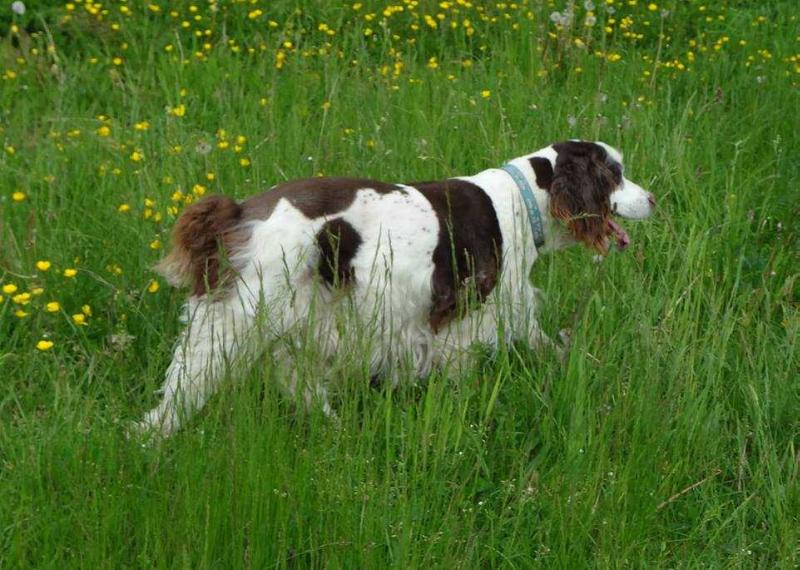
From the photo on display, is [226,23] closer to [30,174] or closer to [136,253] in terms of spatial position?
[30,174]

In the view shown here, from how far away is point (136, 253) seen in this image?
190 inches

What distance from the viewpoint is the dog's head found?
4750 millimetres

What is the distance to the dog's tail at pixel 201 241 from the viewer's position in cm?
417

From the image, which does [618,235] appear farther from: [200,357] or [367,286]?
[200,357]

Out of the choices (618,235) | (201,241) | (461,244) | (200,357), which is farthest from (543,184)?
(200,357)

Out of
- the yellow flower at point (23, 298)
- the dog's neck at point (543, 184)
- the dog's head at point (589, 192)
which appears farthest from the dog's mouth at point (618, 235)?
the yellow flower at point (23, 298)

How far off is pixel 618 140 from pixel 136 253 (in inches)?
93.8

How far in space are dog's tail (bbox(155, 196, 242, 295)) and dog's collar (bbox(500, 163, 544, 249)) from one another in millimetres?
1071

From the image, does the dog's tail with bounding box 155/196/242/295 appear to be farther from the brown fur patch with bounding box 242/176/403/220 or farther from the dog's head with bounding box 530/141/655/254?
the dog's head with bounding box 530/141/655/254

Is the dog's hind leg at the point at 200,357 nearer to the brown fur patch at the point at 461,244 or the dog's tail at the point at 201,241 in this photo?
the dog's tail at the point at 201,241

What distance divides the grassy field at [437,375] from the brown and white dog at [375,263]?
0.17 metres

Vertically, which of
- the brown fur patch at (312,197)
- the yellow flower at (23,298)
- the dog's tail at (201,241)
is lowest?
the yellow flower at (23,298)

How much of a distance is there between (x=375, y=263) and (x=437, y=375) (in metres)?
0.42

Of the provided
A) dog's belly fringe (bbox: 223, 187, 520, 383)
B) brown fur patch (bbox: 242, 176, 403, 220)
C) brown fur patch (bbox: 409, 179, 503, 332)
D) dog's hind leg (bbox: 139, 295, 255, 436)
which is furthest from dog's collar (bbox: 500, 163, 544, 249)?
dog's hind leg (bbox: 139, 295, 255, 436)
